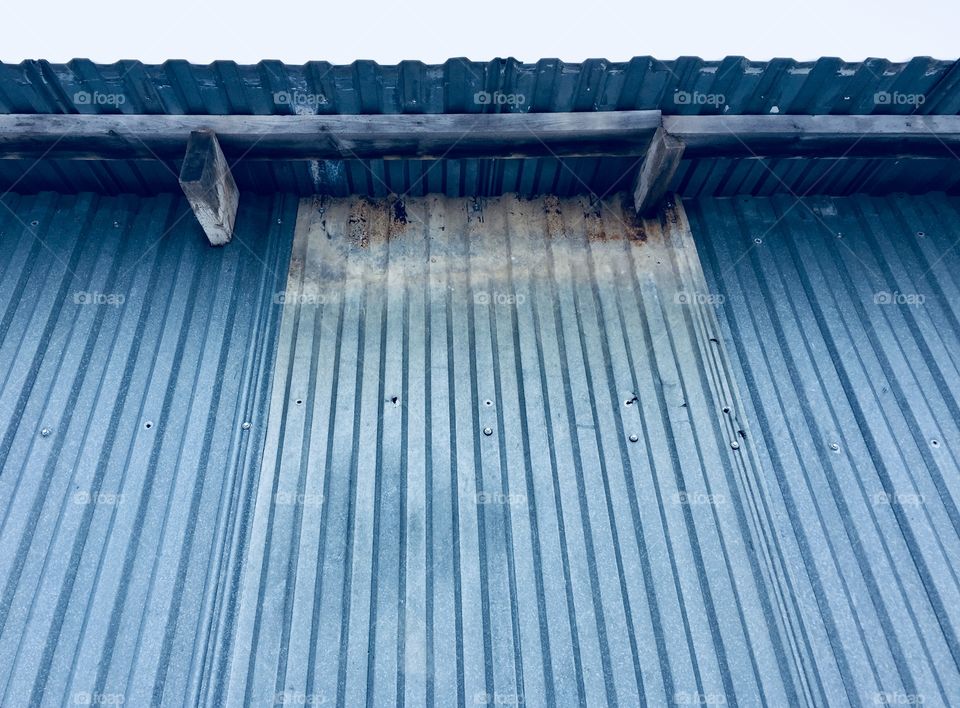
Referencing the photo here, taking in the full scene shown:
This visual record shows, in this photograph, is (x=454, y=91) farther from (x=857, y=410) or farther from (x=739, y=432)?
(x=857, y=410)

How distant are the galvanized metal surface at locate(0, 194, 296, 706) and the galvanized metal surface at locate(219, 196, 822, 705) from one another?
217mm

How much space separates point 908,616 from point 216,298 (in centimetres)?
441

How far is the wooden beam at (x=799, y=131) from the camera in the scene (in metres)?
3.88

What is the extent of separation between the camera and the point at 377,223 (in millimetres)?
4375

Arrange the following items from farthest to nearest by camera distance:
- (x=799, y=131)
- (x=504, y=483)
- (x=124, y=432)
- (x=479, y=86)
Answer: (x=799, y=131), (x=479, y=86), (x=124, y=432), (x=504, y=483)

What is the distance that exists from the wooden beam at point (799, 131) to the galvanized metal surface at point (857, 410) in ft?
2.11

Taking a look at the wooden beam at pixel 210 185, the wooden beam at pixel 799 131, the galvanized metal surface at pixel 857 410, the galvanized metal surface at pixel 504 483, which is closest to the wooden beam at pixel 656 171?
the wooden beam at pixel 799 131

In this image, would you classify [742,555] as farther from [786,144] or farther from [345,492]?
[786,144]

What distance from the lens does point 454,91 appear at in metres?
3.68

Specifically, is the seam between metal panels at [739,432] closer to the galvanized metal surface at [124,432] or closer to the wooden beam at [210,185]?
the galvanized metal surface at [124,432]

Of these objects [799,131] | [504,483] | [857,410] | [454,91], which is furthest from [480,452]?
[799,131]

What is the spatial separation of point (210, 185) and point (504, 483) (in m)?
2.58

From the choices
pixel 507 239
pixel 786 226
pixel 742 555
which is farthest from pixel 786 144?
pixel 742 555

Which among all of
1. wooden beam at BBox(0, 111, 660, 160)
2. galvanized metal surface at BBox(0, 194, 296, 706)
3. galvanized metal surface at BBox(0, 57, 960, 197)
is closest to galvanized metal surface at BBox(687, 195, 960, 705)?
galvanized metal surface at BBox(0, 57, 960, 197)
